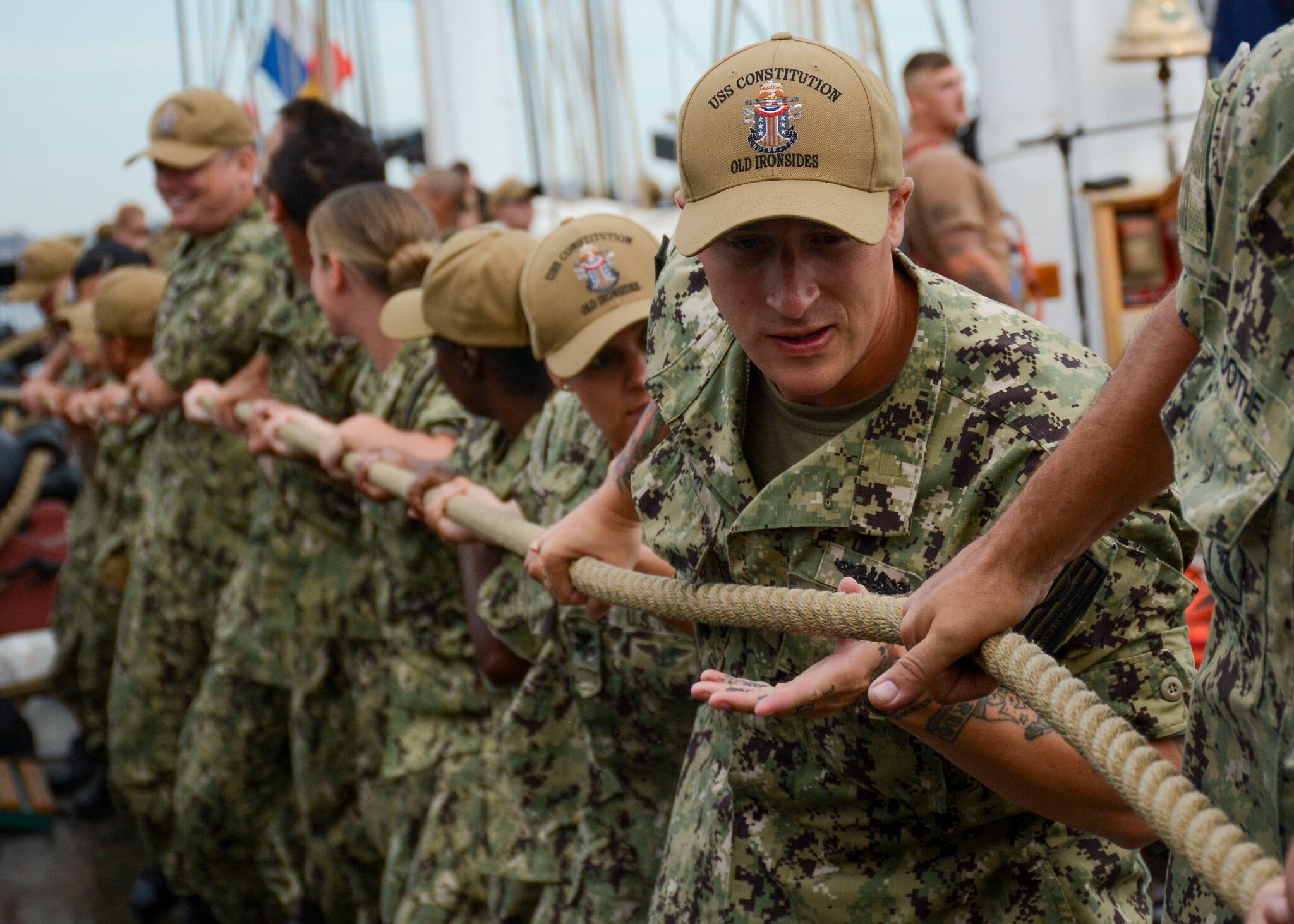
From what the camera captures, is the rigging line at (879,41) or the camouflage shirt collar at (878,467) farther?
the rigging line at (879,41)

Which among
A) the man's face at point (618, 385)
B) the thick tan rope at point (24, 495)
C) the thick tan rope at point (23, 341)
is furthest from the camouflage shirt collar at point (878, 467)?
the thick tan rope at point (23, 341)

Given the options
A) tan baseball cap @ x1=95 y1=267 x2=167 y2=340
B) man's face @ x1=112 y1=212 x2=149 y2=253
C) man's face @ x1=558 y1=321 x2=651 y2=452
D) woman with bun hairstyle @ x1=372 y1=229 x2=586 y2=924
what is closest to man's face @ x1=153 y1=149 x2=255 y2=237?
tan baseball cap @ x1=95 y1=267 x2=167 y2=340

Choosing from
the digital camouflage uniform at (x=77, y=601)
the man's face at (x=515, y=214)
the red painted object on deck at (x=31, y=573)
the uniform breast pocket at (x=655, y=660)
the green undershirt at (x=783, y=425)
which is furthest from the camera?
the red painted object on deck at (x=31, y=573)

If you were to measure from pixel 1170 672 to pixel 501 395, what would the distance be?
1.84 meters

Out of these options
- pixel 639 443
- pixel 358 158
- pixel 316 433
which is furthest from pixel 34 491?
pixel 639 443

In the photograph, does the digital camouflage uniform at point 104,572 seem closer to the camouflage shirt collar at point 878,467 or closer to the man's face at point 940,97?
the man's face at point 940,97

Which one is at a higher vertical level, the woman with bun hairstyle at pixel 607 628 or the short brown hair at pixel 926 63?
the short brown hair at pixel 926 63

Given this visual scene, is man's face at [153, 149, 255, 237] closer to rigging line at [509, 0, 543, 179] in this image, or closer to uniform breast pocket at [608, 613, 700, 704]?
uniform breast pocket at [608, 613, 700, 704]

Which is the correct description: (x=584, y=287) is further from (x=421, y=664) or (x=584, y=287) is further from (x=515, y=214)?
(x=515, y=214)

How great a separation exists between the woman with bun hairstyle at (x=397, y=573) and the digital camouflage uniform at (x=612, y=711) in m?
0.46

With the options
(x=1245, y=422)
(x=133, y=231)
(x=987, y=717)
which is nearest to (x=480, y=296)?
(x=987, y=717)

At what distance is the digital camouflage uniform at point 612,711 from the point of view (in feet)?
9.59

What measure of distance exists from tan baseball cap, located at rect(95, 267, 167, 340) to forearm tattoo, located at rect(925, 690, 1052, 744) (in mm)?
5199

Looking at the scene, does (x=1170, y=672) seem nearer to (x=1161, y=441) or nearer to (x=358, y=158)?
(x=1161, y=441)
